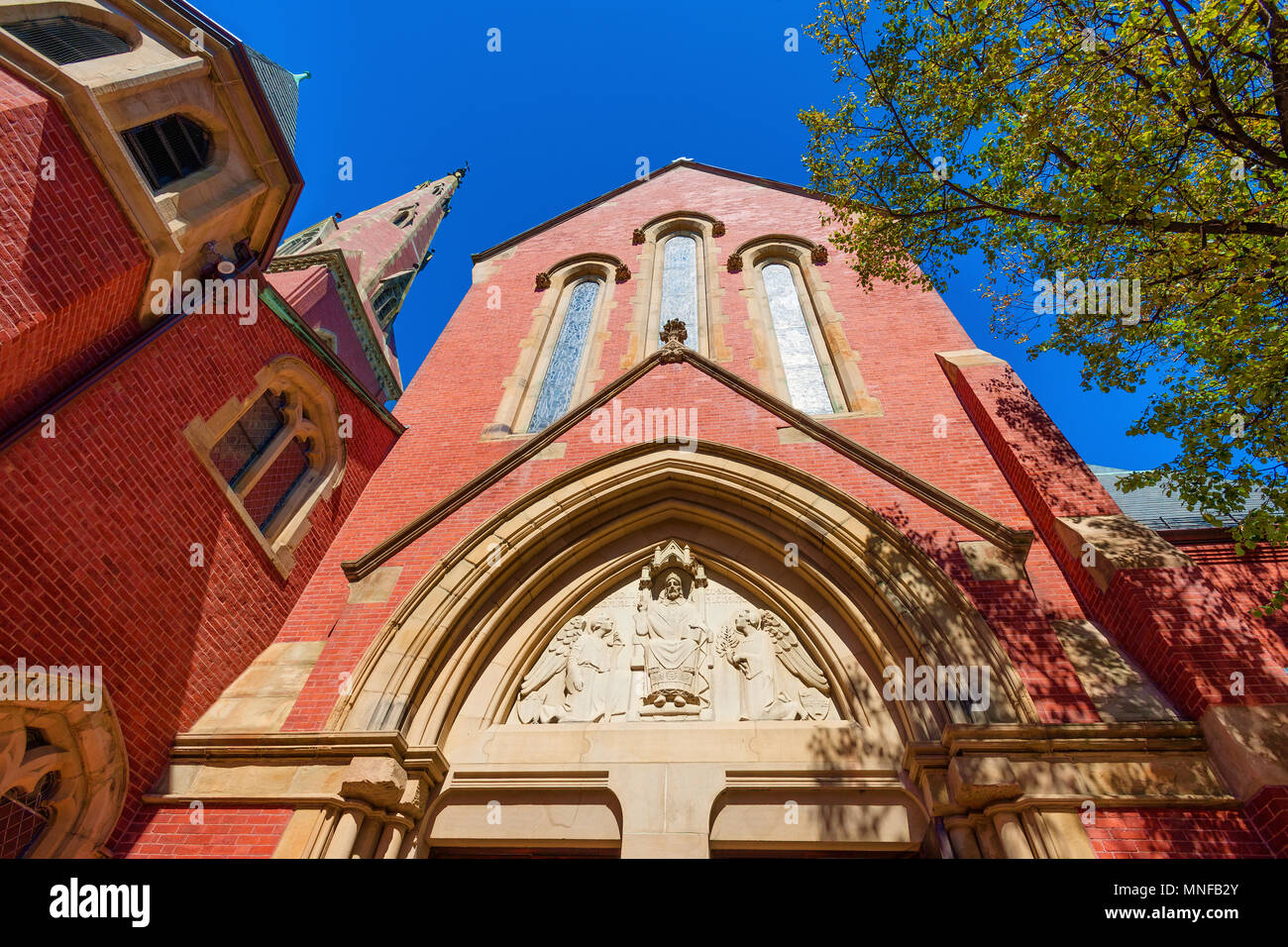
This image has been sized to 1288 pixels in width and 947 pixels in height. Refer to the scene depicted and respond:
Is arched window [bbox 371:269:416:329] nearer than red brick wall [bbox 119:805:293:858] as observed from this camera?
No

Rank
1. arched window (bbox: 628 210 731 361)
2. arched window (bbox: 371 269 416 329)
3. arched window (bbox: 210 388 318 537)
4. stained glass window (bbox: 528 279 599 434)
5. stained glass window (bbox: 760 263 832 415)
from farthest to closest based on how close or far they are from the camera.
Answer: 1. arched window (bbox: 371 269 416 329)
2. arched window (bbox: 628 210 731 361)
3. stained glass window (bbox: 528 279 599 434)
4. stained glass window (bbox: 760 263 832 415)
5. arched window (bbox: 210 388 318 537)

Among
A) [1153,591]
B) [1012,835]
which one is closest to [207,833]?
[1012,835]

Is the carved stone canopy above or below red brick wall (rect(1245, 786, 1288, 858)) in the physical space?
above

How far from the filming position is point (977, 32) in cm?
635

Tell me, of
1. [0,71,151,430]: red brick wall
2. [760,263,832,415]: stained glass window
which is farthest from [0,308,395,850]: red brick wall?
[760,263,832,415]: stained glass window

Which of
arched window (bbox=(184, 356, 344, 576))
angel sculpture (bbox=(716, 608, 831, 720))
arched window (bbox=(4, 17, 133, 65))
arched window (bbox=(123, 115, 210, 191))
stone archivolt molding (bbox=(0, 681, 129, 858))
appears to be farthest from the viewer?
arched window (bbox=(184, 356, 344, 576))

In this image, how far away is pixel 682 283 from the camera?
11.6 meters

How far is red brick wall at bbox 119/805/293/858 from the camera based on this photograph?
4484 millimetres

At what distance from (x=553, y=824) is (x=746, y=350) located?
6711mm

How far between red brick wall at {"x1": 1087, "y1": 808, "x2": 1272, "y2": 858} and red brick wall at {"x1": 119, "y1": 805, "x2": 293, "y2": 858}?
Answer: 546cm

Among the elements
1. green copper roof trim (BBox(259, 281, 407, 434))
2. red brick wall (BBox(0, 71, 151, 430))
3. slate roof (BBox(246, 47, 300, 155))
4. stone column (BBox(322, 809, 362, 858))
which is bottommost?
stone column (BBox(322, 809, 362, 858))

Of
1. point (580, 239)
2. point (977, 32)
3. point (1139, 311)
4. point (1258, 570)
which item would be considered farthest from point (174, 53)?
A: point (1258, 570)

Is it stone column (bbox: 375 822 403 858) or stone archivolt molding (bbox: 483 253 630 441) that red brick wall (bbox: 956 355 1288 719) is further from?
stone column (bbox: 375 822 403 858)
